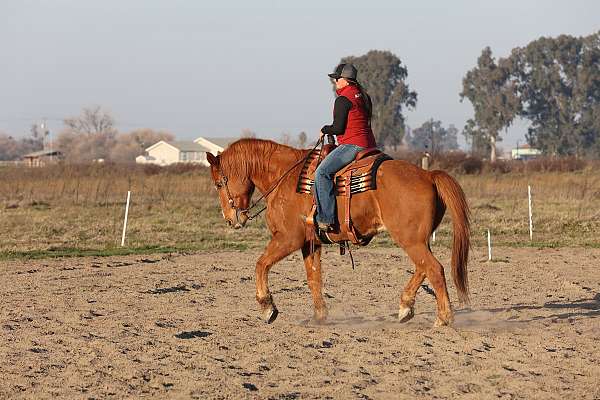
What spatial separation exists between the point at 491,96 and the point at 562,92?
6.82 metres

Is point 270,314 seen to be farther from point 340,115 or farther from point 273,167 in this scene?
point 340,115

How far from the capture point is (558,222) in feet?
83.0

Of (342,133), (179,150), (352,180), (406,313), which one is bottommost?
(406,313)

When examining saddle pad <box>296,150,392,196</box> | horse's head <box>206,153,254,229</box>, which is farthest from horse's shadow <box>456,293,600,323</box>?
horse's head <box>206,153,254,229</box>

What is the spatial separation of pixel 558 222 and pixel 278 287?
46.2 feet

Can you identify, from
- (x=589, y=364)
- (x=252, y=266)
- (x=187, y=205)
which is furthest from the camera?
(x=187, y=205)

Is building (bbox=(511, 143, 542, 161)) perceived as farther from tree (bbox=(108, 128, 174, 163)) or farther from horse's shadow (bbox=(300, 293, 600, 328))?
horse's shadow (bbox=(300, 293, 600, 328))

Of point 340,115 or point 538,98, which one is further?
point 538,98

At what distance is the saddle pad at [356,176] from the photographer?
31.0 ft

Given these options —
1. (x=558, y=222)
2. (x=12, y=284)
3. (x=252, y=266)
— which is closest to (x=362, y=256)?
(x=252, y=266)

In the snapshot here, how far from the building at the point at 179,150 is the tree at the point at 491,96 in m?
38.6

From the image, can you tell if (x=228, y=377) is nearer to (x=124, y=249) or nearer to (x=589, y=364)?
(x=589, y=364)

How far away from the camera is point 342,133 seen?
9.82 meters

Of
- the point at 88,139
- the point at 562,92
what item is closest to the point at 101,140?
the point at 88,139
